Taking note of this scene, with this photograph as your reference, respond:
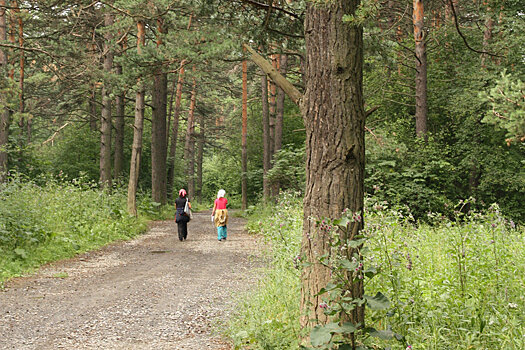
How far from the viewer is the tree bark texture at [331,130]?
12.8 ft

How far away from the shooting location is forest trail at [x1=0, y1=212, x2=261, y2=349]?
199 inches

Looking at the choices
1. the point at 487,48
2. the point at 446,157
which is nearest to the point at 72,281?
the point at 446,157

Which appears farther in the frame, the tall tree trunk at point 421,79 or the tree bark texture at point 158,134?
the tree bark texture at point 158,134

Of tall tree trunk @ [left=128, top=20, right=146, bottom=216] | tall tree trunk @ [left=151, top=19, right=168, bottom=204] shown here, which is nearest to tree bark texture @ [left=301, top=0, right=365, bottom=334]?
tall tree trunk @ [left=128, top=20, right=146, bottom=216]

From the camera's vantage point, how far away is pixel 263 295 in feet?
18.0

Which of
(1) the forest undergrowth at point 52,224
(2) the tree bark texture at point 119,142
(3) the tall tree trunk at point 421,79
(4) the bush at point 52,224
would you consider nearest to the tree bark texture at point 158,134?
(2) the tree bark texture at point 119,142

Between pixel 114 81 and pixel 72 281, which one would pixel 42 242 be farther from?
pixel 114 81

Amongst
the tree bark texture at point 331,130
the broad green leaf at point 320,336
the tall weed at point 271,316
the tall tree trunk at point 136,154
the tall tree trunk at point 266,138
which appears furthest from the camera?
the tall tree trunk at point 266,138

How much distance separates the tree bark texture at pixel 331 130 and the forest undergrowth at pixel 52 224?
19.7ft

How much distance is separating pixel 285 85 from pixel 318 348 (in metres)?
2.38

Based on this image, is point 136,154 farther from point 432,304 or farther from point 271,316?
point 432,304

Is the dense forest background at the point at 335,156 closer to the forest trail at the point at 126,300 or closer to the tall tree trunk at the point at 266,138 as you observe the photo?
Result: the tall tree trunk at the point at 266,138

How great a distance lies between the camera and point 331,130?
391cm

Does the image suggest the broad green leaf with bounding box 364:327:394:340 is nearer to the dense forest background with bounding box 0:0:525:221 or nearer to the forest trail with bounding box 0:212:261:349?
the forest trail with bounding box 0:212:261:349
